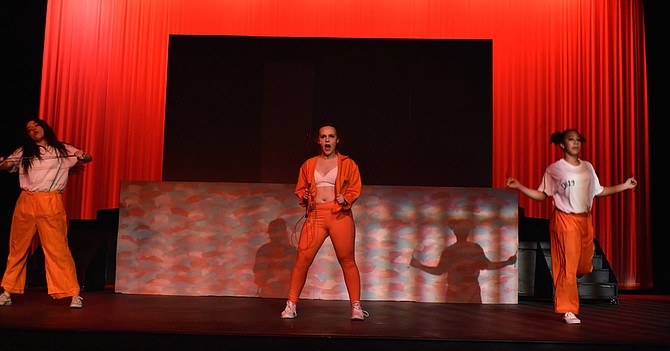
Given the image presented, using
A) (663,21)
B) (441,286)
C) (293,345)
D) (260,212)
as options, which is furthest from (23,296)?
(663,21)

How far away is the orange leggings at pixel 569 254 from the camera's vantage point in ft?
15.1

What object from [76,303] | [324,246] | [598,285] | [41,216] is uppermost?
[41,216]

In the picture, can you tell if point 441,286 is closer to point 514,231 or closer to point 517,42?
point 514,231

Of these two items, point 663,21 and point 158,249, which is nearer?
point 158,249

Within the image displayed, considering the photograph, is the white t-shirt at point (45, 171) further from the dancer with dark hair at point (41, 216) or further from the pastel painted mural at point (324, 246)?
the pastel painted mural at point (324, 246)

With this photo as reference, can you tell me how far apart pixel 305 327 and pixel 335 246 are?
70 cm

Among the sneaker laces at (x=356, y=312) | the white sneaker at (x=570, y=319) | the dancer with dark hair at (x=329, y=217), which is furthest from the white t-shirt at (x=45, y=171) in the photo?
the white sneaker at (x=570, y=319)

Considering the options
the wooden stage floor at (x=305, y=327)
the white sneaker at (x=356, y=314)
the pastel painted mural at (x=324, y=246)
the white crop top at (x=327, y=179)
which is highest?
the white crop top at (x=327, y=179)

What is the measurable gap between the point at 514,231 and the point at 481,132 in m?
2.73

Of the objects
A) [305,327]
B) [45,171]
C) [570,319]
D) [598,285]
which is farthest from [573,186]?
[45,171]

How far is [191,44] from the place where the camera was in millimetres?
8836

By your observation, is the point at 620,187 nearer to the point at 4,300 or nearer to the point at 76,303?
the point at 76,303

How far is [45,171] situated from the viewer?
501cm

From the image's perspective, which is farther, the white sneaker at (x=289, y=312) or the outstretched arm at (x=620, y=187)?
the outstretched arm at (x=620, y=187)
